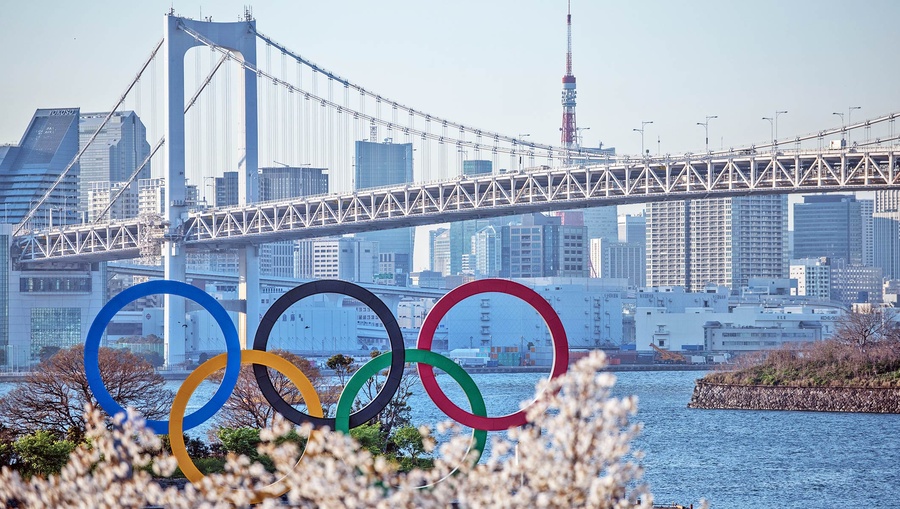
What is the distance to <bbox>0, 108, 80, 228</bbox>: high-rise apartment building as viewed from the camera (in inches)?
2478

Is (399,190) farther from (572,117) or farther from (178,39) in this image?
(572,117)

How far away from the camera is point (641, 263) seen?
108m

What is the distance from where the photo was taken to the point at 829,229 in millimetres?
107688

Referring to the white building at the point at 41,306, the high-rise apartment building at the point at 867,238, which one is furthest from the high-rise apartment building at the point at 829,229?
the white building at the point at 41,306

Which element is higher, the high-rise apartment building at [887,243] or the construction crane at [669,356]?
the high-rise apartment building at [887,243]

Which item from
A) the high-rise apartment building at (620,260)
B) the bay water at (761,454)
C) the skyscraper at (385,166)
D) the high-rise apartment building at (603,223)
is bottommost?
the bay water at (761,454)

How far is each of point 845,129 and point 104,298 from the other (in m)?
23.8

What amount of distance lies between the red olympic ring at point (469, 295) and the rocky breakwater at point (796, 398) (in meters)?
17.8

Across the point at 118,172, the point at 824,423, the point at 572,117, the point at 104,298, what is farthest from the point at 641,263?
the point at 824,423

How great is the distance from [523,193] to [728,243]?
6256 centimetres

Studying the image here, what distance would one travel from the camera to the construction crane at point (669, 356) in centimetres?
5491

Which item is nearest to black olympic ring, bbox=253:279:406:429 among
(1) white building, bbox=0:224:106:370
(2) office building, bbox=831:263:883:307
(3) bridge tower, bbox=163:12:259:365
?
(3) bridge tower, bbox=163:12:259:365

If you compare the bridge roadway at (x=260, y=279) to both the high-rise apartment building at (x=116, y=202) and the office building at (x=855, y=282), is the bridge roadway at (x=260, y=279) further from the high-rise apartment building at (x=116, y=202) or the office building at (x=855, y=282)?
the office building at (x=855, y=282)

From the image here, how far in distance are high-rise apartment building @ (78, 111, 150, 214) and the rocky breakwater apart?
60.8 meters
